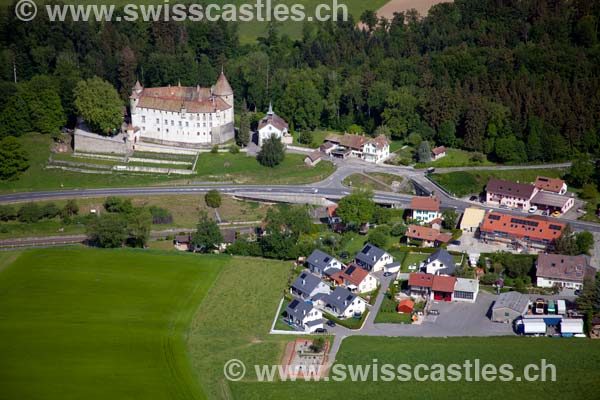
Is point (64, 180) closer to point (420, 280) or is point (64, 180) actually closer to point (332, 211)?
point (332, 211)

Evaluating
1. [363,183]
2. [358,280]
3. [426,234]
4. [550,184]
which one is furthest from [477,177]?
[358,280]

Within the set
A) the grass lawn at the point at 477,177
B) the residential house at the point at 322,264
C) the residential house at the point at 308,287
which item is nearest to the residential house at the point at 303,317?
the residential house at the point at 308,287

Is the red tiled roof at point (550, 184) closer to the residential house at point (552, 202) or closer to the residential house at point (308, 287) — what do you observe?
the residential house at point (552, 202)

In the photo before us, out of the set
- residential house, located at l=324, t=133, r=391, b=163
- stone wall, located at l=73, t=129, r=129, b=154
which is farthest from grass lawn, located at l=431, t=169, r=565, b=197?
stone wall, located at l=73, t=129, r=129, b=154

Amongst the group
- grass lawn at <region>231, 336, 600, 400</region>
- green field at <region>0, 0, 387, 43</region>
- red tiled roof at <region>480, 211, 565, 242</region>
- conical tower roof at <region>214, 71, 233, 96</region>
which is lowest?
grass lawn at <region>231, 336, 600, 400</region>

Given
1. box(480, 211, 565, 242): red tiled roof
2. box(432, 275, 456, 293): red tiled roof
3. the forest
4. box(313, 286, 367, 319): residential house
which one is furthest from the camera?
the forest

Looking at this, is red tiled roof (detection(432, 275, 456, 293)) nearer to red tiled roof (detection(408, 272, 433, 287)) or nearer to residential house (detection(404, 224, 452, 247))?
red tiled roof (detection(408, 272, 433, 287))

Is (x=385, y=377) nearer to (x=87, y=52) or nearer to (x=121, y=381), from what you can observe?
(x=121, y=381)
